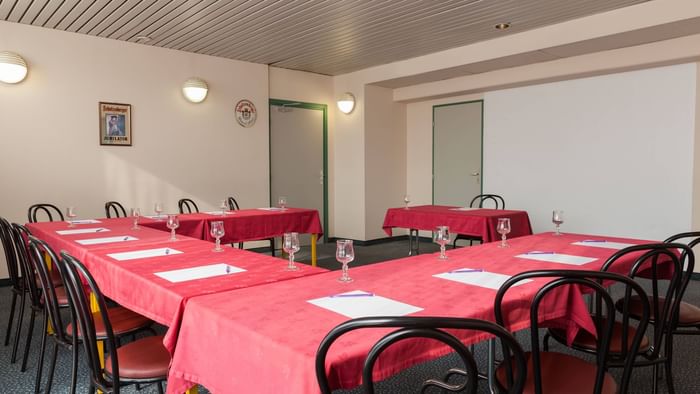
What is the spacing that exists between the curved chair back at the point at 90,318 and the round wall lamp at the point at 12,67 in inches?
153

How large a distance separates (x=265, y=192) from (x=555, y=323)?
17.3ft

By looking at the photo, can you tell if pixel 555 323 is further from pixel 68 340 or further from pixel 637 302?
pixel 68 340

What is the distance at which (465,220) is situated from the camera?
473 centimetres

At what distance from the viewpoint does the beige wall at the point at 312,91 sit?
6.98 m

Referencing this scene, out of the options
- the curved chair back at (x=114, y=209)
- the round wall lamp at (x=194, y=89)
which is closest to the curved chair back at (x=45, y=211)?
the curved chair back at (x=114, y=209)

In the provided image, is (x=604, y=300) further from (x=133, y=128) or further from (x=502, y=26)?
(x=133, y=128)

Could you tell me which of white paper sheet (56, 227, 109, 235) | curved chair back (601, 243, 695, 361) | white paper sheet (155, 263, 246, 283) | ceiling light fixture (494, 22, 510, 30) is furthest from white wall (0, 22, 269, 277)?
curved chair back (601, 243, 695, 361)

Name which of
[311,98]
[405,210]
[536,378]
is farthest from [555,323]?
[311,98]

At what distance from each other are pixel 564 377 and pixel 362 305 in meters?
0.76

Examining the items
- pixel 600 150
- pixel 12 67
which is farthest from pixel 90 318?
pixel 600 150

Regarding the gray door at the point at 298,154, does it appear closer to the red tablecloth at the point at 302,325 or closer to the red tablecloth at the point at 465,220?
the red tablecloth at the point at 465,220

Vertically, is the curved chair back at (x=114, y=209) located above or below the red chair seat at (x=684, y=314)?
above

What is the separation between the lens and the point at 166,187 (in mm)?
5910

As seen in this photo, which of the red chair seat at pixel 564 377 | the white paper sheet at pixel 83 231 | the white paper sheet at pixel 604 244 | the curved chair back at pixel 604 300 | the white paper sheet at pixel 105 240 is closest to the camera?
the curved chair back at pixel 604 300
